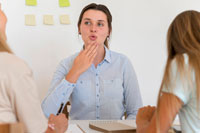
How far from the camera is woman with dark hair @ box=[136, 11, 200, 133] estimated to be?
2.69 ft

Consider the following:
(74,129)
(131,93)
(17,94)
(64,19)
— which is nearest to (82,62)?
(131,93)

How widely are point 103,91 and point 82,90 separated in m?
0.12

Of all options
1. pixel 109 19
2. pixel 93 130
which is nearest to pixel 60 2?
pixel 109 19

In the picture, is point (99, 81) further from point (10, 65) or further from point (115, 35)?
point (10, 65)

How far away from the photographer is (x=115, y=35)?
7.74 feet

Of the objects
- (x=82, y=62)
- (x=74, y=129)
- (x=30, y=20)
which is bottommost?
(x=74, y=129)

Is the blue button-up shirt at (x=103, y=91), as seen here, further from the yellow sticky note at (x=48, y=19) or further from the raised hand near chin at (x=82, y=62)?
the yellow sticky note at (x=48, y=19)

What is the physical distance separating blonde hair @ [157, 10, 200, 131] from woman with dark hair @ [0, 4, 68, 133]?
36cm

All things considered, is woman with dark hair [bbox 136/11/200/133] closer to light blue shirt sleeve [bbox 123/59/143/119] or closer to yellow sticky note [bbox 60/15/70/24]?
light blue shirt sleeve [bbox 123/59/143/119]

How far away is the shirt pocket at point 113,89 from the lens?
66.4 inches

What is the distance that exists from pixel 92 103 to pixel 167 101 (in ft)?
2.88

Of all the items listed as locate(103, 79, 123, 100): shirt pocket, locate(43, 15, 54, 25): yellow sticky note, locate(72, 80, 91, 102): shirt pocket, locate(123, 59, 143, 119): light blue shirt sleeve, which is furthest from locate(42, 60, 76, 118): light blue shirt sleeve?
locate(43, 15, 54, 25): yellow sticky note

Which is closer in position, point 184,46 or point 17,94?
point 17,94

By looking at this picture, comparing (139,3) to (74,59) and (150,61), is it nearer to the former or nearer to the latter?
(150,61)
